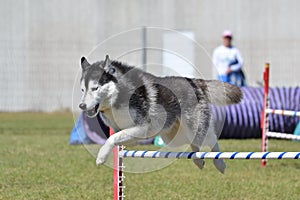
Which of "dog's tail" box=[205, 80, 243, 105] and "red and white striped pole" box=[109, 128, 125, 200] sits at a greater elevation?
"dog's tail" box=[205, 80, 243, 105]

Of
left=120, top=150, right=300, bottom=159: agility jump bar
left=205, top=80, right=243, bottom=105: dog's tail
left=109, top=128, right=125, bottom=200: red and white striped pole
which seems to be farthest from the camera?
left=205, top=80, right=243, bottom=105: dog's tail

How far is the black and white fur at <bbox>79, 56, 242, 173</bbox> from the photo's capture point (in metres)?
5.09

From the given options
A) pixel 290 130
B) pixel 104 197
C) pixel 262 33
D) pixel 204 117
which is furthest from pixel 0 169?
pixel 262 33

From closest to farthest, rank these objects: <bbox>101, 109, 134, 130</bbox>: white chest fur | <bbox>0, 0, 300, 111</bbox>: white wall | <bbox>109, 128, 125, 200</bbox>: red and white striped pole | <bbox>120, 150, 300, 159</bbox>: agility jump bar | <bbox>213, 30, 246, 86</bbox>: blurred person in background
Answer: <bbox>120, 150, 300, 159</bbox>: agility jump bar → <bbox>101, 109, 134, 130</bbox>: white chest fur → <bbox>109, 128, 125, 200</bbox>: red and white striped pole → <bbox>213, 30, 246, 86</bbox>: blurred person in background → <bbox>0, 0, 300, 111</bbox>: white wall

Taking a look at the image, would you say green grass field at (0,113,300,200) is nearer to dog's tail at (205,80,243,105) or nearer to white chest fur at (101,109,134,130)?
dog's tail at (205,80,243,105)

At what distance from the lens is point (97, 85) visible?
5.02m

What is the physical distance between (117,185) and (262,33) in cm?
1737

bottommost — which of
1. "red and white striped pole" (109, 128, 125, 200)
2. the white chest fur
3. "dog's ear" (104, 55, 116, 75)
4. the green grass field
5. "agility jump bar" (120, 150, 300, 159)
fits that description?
the green grass field

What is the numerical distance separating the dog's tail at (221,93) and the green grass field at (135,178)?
127 centimetres

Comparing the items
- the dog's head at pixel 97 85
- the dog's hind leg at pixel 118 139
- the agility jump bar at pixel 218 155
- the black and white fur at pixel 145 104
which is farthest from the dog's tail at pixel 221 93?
the dog's head at pixel 97 85

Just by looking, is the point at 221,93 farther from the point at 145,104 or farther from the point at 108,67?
the point at 108,67

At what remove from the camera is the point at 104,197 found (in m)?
6.86

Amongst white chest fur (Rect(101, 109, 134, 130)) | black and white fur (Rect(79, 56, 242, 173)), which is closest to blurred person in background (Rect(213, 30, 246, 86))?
black and white fur (Rect(79, 56, 242, 173))

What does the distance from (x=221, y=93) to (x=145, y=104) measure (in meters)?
1.12
